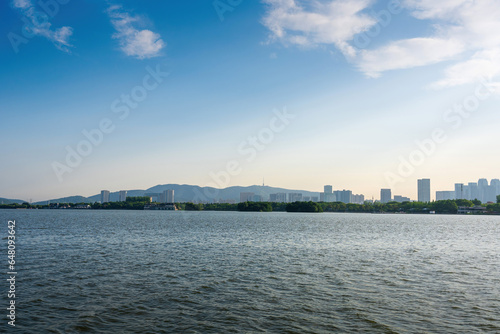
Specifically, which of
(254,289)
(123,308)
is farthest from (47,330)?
(254,289)

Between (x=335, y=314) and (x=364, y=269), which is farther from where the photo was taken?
(x=364, y=269)

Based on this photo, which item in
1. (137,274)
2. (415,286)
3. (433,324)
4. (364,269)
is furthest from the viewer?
(364,269)

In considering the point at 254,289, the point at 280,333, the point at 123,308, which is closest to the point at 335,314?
the point at 280,333

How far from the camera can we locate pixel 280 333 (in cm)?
1523

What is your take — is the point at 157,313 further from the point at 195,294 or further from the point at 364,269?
the point at 364,269

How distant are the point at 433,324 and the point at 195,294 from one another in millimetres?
13266

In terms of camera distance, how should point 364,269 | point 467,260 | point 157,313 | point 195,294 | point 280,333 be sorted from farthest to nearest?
point 467,260 < point 364,269 < point 195,294 < point 157,313 < point 280,333

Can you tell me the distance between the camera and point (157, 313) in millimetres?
17750

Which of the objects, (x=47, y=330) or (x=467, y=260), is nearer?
(x=47, y=330)

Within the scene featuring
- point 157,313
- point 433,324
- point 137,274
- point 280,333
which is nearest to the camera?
point 280,333

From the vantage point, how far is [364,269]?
1182 inches

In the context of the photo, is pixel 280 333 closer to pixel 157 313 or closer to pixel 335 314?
pixel 335 314

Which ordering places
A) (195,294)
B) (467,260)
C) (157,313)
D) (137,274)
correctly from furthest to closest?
(467,260), (137,274), (195,294), (157,313)

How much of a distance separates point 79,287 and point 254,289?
1169 cm
